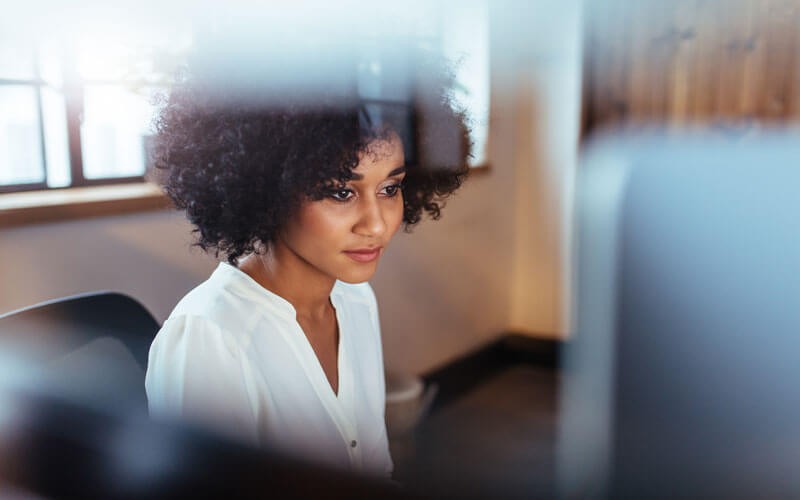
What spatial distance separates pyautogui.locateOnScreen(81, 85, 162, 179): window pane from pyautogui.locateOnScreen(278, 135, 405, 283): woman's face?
0.39 ft

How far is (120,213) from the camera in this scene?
48 cm

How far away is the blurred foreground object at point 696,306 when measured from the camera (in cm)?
27

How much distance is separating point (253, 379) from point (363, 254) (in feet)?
0.34

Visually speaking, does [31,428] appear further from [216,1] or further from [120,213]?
[216,1]

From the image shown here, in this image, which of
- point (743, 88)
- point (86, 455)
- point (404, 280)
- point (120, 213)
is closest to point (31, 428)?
point (86, 455)

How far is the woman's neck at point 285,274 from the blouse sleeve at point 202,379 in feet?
0.14

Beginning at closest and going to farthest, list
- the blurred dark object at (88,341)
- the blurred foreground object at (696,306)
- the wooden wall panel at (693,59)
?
the blurred foreground object at (696,306) < the wooden wall panel at (693,59) < the blurred dark object at (88,341)

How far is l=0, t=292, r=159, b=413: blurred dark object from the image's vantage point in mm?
503

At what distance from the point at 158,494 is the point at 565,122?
36 cm

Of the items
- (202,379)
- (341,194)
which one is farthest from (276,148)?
(202,379)

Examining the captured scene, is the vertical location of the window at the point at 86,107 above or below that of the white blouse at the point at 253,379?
above

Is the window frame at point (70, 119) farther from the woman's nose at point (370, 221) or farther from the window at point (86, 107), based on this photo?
the woman's nose at point (370, 221)

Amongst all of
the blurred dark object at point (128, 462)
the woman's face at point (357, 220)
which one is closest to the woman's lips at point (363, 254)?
the woman's face at point (357, 220)

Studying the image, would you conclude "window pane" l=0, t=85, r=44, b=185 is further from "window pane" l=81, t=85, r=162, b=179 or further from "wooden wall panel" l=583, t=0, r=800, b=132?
"wooden wall panel" l=583, t=0, r=800, b=132
